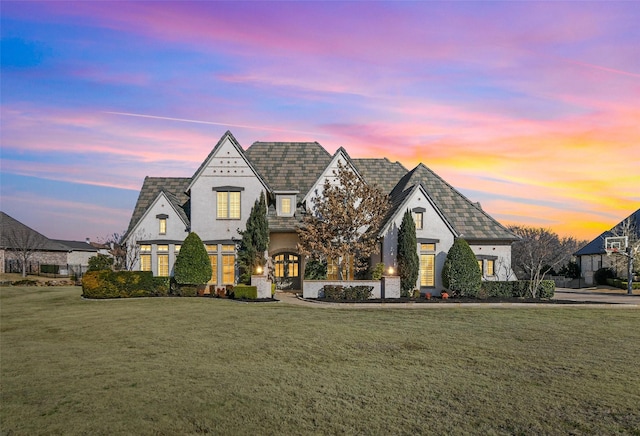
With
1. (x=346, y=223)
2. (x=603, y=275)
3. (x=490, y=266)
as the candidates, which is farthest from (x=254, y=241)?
(x=603, y=275)

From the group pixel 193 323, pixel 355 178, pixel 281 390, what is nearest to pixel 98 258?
pixel 193 323

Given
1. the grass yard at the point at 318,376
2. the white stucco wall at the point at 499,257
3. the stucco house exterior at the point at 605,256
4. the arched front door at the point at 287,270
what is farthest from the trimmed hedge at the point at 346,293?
the stucco house exterior at the point at 605,256

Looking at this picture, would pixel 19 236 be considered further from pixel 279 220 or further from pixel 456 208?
pixel 456 208

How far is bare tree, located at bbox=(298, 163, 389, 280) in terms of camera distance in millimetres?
30328

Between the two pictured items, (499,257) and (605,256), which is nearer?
(499,257)

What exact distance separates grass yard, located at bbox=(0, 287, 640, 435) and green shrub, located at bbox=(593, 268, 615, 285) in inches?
1286

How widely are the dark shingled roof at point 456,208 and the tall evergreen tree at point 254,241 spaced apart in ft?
31.7

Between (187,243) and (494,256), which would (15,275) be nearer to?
(187,243)

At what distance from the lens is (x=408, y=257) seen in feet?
98.8

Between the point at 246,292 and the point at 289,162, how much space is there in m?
13.4

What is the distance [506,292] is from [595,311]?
581 cm

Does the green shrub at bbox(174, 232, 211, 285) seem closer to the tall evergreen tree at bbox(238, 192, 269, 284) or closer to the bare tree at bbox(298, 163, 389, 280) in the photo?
the tall evergreen tree at bbox(238, 192, 269, 284)

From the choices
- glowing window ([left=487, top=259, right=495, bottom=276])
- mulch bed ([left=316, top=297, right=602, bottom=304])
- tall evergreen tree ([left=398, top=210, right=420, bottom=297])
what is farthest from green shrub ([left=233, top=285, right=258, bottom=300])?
glowing window ([left=487, top=259, right=495, bottom=276])

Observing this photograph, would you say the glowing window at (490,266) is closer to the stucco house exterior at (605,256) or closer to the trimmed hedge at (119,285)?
the stucco house exterior at (605,256)
